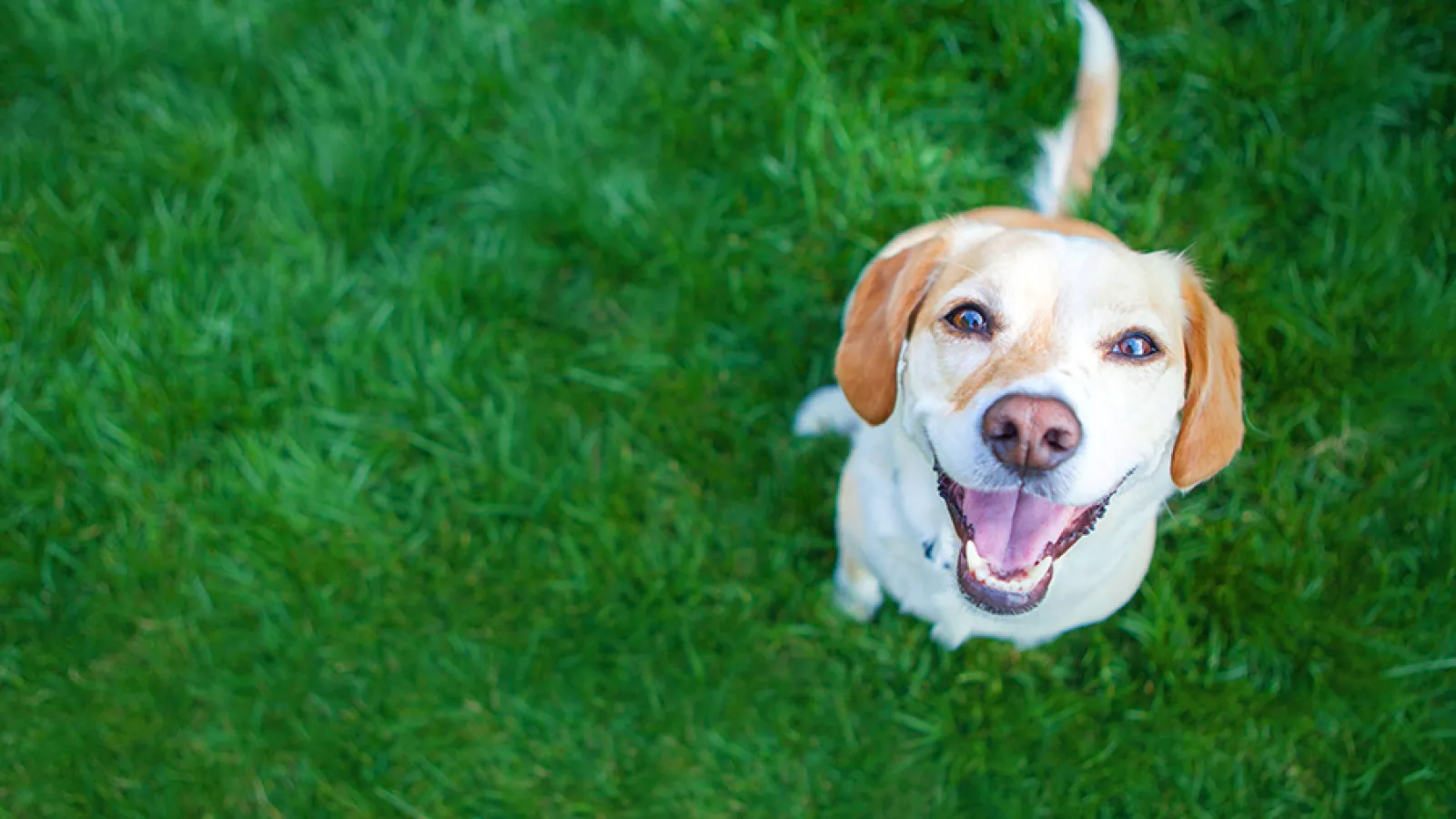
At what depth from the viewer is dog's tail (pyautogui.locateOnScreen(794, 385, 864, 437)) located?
9.46ft

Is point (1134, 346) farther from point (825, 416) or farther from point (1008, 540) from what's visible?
point (825, 416)

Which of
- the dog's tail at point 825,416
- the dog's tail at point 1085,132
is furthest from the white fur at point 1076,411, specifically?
the dog's tail at point 1085,132

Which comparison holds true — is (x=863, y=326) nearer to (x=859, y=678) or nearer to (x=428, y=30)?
(x=859, y=678)

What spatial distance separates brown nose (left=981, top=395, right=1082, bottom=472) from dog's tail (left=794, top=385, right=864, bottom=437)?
114 cm

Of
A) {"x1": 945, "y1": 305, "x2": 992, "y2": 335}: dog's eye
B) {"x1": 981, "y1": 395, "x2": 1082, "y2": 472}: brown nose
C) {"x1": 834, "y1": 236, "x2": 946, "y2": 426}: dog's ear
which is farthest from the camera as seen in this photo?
{"x1": 834, "y1": 236, "x2": 946, "y2": 426}: dog's ear

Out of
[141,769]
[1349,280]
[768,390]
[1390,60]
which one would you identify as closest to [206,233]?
[141,769]

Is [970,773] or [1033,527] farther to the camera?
[970,773]

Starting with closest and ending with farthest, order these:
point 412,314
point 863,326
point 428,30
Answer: point 863,326 < point 412,314 < point 428,30

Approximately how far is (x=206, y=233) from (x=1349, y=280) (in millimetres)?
3499

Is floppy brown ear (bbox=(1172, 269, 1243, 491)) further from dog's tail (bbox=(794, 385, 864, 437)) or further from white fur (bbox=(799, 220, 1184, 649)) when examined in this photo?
dog's tail (bbox=(794, 385, 864, 437))

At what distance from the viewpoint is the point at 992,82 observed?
3.25 m

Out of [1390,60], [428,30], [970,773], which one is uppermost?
[428,30]

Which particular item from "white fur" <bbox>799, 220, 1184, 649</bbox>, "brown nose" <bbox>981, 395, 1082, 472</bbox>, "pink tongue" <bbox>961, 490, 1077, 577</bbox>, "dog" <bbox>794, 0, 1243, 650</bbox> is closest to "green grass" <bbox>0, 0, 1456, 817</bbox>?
"white fur" <bbox>799, 220, 1184, 649</bbox>

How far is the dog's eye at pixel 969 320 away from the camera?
1916 millimetres
